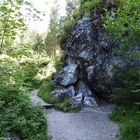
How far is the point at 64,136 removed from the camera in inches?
343

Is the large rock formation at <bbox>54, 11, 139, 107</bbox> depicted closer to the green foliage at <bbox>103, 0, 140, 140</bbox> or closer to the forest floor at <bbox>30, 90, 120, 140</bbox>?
the forest floor at <bbox>30, 90, 120, 140</bbox>

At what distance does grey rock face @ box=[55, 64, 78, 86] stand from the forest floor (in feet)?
8.63

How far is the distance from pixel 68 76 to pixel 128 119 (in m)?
5.79

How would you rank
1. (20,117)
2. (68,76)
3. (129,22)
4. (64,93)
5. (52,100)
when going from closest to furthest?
1. (20,117)
2. (129,22)
3. (52,100)
4. (64,93)
5. (68,76)

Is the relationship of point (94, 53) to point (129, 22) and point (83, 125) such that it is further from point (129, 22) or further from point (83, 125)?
point (129, 22)

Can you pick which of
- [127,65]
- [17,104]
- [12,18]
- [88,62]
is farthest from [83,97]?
[12,18]

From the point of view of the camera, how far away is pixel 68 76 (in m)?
→ 15.1

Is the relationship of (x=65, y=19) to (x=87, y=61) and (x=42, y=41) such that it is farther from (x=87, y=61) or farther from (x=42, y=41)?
(x=42, y=41)

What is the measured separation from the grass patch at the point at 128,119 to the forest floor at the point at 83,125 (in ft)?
1.19

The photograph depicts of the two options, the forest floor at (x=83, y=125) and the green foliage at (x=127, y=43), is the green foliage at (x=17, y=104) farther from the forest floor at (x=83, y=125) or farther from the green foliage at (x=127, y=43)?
the green foliage at (x=127, y=43)

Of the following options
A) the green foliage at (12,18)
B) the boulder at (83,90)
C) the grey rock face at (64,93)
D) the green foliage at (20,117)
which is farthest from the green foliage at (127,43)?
the grey rock face at (64,93)

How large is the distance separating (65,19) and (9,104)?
996 centimetres

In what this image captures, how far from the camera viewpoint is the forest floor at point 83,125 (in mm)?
8743

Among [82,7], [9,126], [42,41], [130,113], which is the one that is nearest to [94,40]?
[82,7]
